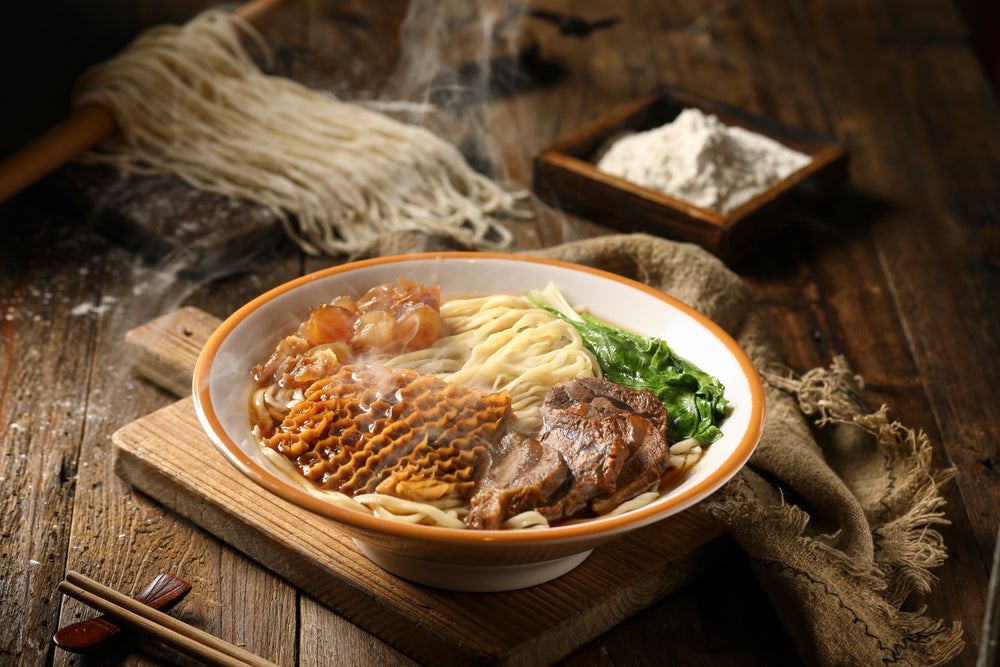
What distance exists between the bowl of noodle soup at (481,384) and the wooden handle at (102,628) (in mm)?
370

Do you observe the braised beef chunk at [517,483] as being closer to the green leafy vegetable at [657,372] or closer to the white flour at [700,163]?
the green leafy vegetable at [657,372]

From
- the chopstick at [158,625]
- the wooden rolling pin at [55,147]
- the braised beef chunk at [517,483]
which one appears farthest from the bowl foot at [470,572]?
the wooden rolling pin at [55,147]

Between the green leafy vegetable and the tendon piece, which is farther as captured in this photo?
the green leafy vegetable

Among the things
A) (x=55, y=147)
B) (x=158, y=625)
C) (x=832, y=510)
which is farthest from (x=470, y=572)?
(x=55, y=147)

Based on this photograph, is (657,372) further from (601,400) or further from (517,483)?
(517,483)

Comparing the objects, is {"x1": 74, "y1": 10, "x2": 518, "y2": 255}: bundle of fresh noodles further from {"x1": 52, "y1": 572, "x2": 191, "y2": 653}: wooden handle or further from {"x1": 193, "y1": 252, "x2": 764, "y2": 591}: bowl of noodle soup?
{"x1": 52, "y1": 572, "x2": 191, "y2": 653}: wooden handle

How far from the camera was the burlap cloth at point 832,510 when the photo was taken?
195cm

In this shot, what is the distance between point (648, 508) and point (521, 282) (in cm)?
91

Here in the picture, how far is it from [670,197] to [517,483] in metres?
1.77

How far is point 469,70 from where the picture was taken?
14.7 feet

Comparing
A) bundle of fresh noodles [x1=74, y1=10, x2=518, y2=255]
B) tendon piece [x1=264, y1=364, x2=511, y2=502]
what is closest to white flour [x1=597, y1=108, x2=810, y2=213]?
bundle of fresh noodles [x1=74, y1=10, x2=518, y2=255]

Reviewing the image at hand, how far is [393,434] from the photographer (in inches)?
75.4

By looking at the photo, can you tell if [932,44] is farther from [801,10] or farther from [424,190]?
[424,190]

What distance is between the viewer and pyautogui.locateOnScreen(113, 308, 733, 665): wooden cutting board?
6.12 ft
